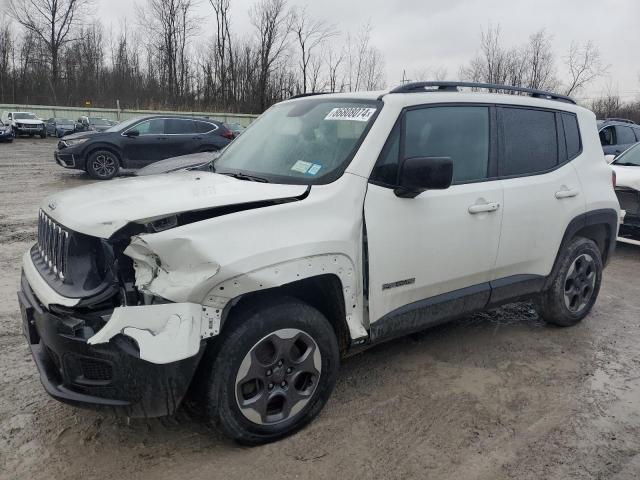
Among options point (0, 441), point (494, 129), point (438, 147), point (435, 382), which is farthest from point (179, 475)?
point (494, 129)

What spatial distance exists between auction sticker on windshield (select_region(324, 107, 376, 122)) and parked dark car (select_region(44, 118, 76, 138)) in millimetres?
36529

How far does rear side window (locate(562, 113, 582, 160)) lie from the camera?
4.32 meters

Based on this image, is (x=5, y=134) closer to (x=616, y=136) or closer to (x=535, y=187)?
(x=616, y=136)

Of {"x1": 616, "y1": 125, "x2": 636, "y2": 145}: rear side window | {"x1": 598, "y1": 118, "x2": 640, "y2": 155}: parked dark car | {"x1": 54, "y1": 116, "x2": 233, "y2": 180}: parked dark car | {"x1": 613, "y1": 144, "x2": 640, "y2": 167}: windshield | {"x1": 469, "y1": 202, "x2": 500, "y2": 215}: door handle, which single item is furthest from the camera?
{"x1": 616, "y1": 125, "x2": 636, "y2": 145}: rear side window

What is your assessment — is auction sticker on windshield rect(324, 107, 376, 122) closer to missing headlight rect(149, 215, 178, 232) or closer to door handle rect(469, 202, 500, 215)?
door handle rect(469, 202, 500, 215)

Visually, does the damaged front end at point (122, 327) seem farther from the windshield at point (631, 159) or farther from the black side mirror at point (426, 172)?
the windshield at point (631, 159)

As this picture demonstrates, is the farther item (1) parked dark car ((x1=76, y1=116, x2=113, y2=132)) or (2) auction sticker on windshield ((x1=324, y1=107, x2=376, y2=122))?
(1) parked dark car ((x1=76, y1=116, x2=113, y2=132))

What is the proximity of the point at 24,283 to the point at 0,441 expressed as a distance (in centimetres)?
86

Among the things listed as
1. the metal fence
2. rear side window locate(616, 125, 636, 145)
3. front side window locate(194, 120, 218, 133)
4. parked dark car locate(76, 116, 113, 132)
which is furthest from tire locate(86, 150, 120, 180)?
the metal fence

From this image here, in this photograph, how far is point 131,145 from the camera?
13.4 meters

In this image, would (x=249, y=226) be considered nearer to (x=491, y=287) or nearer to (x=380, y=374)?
(x=380, y=374)

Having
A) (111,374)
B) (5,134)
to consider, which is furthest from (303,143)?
(5,134)

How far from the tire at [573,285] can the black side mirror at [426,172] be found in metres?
1.87

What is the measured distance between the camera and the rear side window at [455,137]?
10.9 feet
